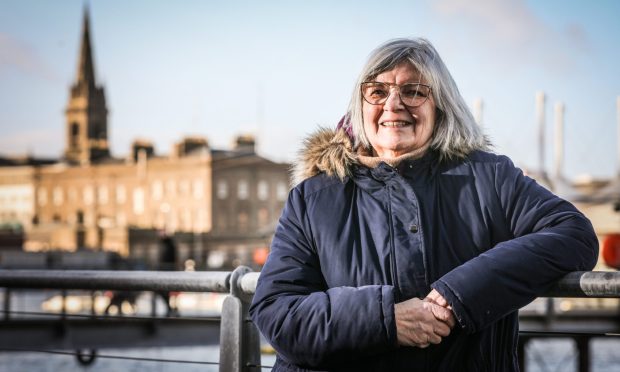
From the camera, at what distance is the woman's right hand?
2.30 meters

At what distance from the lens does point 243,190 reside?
333ft

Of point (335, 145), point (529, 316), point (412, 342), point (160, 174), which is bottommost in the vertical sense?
point (529, 316)

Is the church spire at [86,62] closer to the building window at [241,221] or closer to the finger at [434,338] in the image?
the building window at [241,221]

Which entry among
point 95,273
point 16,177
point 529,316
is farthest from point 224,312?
point 16,177

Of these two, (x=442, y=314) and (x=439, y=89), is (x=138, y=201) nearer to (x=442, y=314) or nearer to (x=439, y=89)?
(x=439, y=89)

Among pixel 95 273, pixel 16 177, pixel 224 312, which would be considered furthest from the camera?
pixel 16 177

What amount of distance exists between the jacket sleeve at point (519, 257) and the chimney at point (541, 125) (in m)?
36.7

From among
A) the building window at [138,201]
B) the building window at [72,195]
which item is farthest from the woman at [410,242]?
the building window at [72,195]

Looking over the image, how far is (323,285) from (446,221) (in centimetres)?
34

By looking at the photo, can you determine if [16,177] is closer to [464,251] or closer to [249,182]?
[249,182]

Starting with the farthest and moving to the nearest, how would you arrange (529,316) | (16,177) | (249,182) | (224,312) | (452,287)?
(16,177)
(249,182)
(529,316)
(224,312)
(452,287)

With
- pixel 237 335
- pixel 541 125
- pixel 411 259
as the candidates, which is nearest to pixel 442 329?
pixel 411 259

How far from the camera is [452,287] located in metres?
2.29

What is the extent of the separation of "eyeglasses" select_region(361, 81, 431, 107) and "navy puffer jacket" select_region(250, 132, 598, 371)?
157 millimetres
